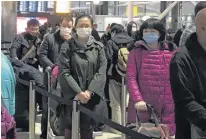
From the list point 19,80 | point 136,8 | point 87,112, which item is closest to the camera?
point 87,112

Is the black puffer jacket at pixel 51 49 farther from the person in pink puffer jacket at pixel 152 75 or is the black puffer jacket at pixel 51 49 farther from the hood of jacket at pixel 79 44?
the person in pink puffer jacket at pixel 152 75

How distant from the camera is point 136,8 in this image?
1406 inches

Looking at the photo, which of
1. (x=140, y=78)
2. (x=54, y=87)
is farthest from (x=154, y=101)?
(x=54, y=87)

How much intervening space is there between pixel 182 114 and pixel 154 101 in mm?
1531

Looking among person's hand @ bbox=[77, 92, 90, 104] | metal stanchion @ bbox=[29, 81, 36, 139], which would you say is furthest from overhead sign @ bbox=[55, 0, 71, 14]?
person's hand @ bbox=[77, 92, 90, 104]

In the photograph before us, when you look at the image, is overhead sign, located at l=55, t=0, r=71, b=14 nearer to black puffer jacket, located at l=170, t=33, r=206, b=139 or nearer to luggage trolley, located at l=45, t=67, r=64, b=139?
luggage trolley, located at l=45, t=67, r=64, b=139

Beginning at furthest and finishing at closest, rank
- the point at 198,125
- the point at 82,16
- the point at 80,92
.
A: the point at 82,16
the point at 80,92
the point at 198,125

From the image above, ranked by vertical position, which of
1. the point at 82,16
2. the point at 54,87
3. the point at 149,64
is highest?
the point at 82,16

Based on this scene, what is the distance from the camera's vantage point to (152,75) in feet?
14.4

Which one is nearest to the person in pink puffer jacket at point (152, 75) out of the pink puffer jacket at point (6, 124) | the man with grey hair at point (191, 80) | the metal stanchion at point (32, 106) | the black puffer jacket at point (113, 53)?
the pink puffer jacket at point (6, 124)

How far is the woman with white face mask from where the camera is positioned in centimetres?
471

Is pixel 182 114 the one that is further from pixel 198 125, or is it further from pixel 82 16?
pixel 82 16

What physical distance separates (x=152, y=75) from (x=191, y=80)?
1.57 meters

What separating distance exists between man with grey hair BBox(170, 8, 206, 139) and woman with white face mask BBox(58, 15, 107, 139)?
1903mm
